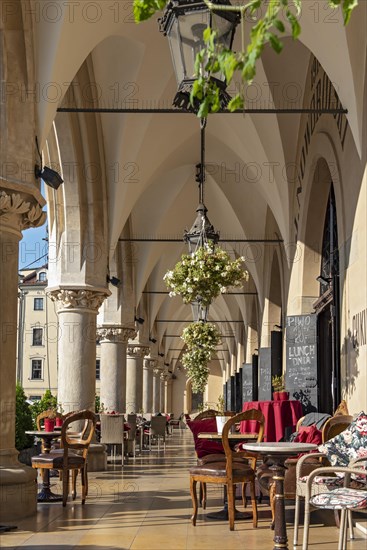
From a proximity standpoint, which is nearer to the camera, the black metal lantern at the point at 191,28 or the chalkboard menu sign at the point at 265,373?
the black metal lantern at the point at 191,28

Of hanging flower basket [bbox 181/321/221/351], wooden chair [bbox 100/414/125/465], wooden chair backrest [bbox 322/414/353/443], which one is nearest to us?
wooden chair backrest [bbox 322/414/353/443]

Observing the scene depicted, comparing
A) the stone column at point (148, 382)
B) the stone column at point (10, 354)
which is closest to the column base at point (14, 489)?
the stone column at point (10, 354)

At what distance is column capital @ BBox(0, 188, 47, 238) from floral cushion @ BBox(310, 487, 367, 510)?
389cm

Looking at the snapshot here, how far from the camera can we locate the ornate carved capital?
6.96 m

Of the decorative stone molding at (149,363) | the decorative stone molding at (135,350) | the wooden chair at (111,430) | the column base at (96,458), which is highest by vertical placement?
the decorative stone molding at (135,350)

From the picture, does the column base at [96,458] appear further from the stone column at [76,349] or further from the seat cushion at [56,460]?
the seat cushion at [56,460]

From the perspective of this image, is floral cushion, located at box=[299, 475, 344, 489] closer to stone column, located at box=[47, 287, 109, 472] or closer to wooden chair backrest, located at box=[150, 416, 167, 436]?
stone column, located at box=[47, 287, 109, 472]

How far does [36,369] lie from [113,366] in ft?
106

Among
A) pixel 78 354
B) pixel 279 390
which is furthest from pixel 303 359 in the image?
pixel 78 354

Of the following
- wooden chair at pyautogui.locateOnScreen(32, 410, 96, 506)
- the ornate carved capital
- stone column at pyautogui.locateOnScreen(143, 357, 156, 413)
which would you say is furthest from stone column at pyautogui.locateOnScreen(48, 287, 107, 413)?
stone column at pyautogui.locateOnScreen(143, 357, 156, 413)

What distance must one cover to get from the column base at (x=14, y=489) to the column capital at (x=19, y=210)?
2057 mm

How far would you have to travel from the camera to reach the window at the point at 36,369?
48.1m

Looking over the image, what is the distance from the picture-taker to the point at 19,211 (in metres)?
7.09

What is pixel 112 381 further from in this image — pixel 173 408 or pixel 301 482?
pixel 173 408
